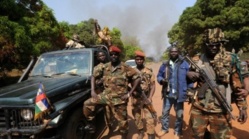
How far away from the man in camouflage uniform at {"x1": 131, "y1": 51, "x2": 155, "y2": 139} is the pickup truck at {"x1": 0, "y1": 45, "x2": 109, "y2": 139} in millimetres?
878

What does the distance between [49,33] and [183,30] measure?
1660cm

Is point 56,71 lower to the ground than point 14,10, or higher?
lower

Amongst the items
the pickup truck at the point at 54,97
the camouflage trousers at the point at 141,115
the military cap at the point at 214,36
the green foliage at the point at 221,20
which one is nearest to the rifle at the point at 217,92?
the military cap at the point at 214,36

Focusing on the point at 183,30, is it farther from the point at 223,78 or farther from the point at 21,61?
the point at 223,78

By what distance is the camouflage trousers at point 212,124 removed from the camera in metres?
3.19

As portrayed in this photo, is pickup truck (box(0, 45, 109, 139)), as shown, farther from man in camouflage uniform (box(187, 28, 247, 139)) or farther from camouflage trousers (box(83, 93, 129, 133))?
man in camouflage uniform (box(187, 28, 247, 139))

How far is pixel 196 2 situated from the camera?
30.0 meters

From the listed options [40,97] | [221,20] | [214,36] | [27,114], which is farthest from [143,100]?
[221,20]

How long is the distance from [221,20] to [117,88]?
24.0m

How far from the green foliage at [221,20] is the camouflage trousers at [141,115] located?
820 inches

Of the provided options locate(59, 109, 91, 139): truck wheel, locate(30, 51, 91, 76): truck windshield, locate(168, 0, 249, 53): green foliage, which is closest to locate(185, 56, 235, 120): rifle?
locate(59, 109, 91, 139): truck wheel

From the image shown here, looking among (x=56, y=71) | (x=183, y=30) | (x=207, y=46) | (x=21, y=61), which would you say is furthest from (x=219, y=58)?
(x=183, y=30)

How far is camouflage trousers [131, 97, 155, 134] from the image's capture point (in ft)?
15.8

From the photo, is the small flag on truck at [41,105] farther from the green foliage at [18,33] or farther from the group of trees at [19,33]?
the green foliage at [18,33]
